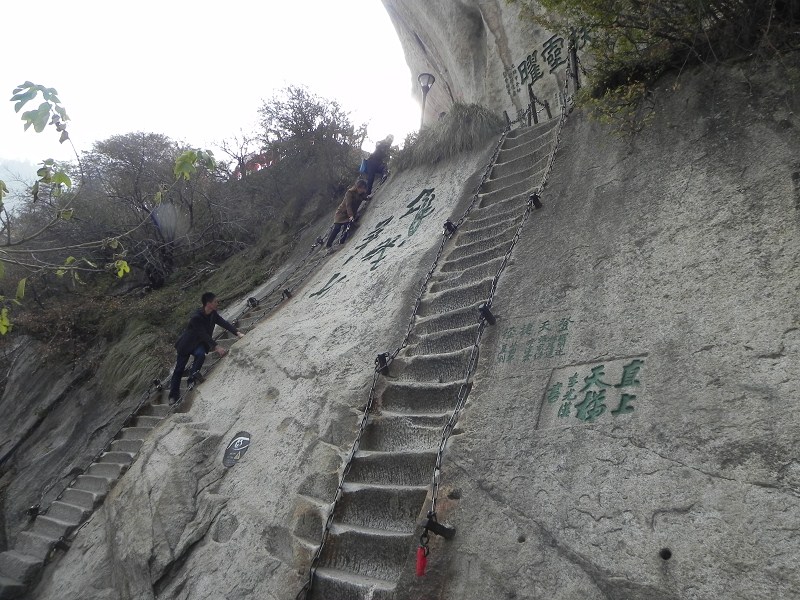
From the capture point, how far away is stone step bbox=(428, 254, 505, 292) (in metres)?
5.61

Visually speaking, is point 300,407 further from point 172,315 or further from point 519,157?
point 172,315

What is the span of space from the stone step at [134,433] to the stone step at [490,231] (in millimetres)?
5644

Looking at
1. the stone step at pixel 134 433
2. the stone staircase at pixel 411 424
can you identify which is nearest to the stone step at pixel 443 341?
the stone staircase at pixel 411 424

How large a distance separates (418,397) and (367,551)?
1403 millimetres

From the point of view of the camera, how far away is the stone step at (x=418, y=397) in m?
4.48

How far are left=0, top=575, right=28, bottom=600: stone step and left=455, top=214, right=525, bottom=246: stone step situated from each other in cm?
707

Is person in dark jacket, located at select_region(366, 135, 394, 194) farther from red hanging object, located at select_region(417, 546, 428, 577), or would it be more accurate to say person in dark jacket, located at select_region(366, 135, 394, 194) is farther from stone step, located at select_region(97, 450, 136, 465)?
red hanging object, located at select_region(417, 546, 428, 577)

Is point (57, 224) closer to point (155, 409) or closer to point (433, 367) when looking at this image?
point (155, 409)

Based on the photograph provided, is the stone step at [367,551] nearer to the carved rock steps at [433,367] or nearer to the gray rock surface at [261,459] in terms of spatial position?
the gray rock surface at [261,459]

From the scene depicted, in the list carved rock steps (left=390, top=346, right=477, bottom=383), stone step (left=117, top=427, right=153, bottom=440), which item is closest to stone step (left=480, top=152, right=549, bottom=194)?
carved rock steps (left=390, top=346, right=477, bottom=383)

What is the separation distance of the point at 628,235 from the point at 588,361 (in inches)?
53.8

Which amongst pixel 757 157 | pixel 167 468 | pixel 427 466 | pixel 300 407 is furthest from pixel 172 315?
pixel 757 157

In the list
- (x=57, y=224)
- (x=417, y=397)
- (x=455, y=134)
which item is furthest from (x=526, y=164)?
(x=57, y=224)

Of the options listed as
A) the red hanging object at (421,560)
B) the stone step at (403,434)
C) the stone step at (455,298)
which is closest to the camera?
the red hanging object at (421,560)
